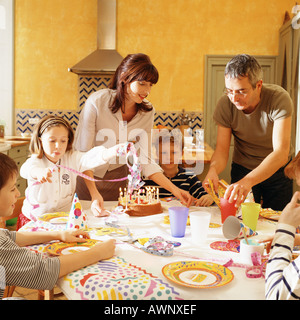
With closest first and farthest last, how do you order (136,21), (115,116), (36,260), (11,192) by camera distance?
1. (36,260)
2. (11,192)
3. (115,116)
4. (136,21)

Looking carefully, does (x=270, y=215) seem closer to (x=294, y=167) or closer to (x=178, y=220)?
(x=178, y=220)

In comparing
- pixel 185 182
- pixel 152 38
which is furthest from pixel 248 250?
pixel 152 38

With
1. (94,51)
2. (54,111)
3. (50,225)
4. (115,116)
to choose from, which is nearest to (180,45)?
(94,51)

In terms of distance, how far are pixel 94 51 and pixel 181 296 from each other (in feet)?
15.5

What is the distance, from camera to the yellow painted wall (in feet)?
17.4

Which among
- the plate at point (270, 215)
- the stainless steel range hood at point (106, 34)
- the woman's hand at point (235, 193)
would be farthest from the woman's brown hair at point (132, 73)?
the stainless steel range hood at point (106, 34)

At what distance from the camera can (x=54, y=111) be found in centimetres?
540

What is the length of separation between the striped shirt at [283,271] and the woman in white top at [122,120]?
93 cm

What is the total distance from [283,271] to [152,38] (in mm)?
4895

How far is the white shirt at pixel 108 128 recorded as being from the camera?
209 cm

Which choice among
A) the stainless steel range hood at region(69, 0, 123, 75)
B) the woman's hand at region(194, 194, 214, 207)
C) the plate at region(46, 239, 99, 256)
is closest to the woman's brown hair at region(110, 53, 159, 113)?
the woman's hand at region(194, 194, 214, 207)

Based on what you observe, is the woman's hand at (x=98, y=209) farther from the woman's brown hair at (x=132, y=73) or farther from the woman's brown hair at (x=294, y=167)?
the woman's brown hair at (x=294, y=167)
